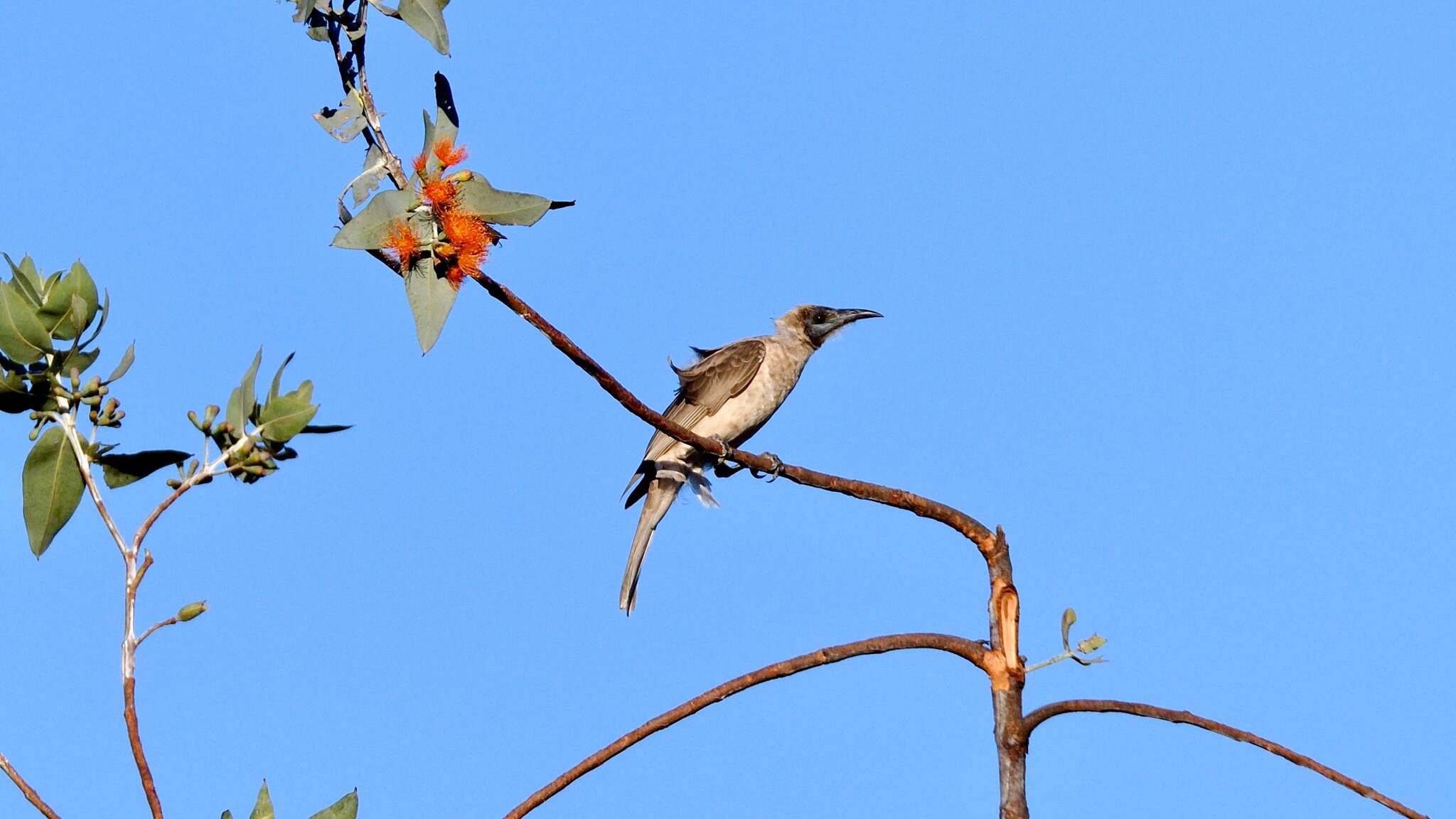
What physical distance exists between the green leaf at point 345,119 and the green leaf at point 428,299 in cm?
57

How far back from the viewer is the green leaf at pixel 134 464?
302cm

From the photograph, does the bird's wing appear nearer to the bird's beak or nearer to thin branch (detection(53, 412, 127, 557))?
the bird's beak

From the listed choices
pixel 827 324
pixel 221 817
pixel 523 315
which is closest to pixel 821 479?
pixel 523 315

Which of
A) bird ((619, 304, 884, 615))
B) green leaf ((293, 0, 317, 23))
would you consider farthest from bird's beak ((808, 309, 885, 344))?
green leaf ((293, 0, 317, 23))

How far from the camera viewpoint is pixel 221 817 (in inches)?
112

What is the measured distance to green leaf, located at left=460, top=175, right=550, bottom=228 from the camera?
366 cm

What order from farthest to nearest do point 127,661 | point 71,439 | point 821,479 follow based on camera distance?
point 821,479
point 71,439
point 127,661

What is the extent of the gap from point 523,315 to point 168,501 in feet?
4.03

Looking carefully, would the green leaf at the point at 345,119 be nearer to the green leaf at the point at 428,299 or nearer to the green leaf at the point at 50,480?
the green leaf at the point at 428,299

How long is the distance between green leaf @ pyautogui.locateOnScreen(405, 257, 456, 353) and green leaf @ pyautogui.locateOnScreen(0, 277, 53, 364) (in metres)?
0.96

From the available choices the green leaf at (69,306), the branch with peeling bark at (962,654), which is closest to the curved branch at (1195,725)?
the branch with peeling bark at (962,654)

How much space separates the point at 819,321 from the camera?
10352mm

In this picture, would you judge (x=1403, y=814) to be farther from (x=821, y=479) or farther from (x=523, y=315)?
(x=523, y=315)

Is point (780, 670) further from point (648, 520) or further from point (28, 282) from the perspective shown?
point (648, 520)
